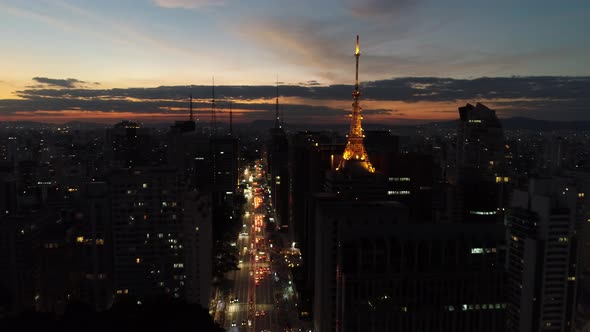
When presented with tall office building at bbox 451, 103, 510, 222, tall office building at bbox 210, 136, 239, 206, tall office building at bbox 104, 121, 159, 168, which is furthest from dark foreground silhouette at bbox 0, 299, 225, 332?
tall office building at bbox 104, 121, 159, 168

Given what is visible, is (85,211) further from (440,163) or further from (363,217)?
(440,163)

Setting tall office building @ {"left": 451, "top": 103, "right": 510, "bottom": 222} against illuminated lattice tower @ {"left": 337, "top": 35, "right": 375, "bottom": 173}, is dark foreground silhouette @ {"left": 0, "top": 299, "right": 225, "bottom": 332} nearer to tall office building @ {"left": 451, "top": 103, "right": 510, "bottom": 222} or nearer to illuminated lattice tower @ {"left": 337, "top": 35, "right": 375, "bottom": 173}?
illuminated lattice tower @ {"left": 337, "top": 35, "right": 375, "bottom": 173}

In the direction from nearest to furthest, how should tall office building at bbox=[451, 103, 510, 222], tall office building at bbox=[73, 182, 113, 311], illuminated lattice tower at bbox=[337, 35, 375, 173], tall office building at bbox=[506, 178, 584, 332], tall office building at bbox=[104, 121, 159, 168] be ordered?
tall office building at bbox=[506, 178, 584, 332], tall office building at bbox=[73, 182, 113, 311], illuminated lattice tower at bbox=[337, 35, 375, 173], tall office building at bbox=[451, 103, 510, 222], tall office building at bbox=[104, 121, 159, 168]

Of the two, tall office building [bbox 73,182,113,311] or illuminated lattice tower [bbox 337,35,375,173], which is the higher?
illuminated lattice tower [bbox 337,35,375,173]

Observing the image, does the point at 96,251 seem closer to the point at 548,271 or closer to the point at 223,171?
the point at 548,271

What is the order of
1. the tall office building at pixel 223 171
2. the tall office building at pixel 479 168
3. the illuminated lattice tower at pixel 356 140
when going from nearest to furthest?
the illuminated lattice tower at pixel 356 140, the tall office building at pixel 479 168, the tall office building at pixel 223 171

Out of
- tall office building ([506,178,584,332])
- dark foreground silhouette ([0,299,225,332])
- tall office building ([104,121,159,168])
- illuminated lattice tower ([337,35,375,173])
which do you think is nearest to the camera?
dark foreground silhouette ([0,299,225,332])

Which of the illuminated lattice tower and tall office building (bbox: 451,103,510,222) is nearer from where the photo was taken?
the illuminated lattice tower

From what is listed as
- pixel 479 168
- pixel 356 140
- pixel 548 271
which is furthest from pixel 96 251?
pixel 479 168

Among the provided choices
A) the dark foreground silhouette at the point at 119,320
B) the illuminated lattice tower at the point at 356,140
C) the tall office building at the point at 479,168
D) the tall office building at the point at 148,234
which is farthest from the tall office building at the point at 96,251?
the tall office building at the point at 479,168

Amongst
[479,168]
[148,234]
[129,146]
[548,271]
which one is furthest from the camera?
[129,146]

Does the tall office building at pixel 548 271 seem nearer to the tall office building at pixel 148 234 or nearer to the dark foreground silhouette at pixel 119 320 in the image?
the dark foreground silhouette at pixel 119 320
